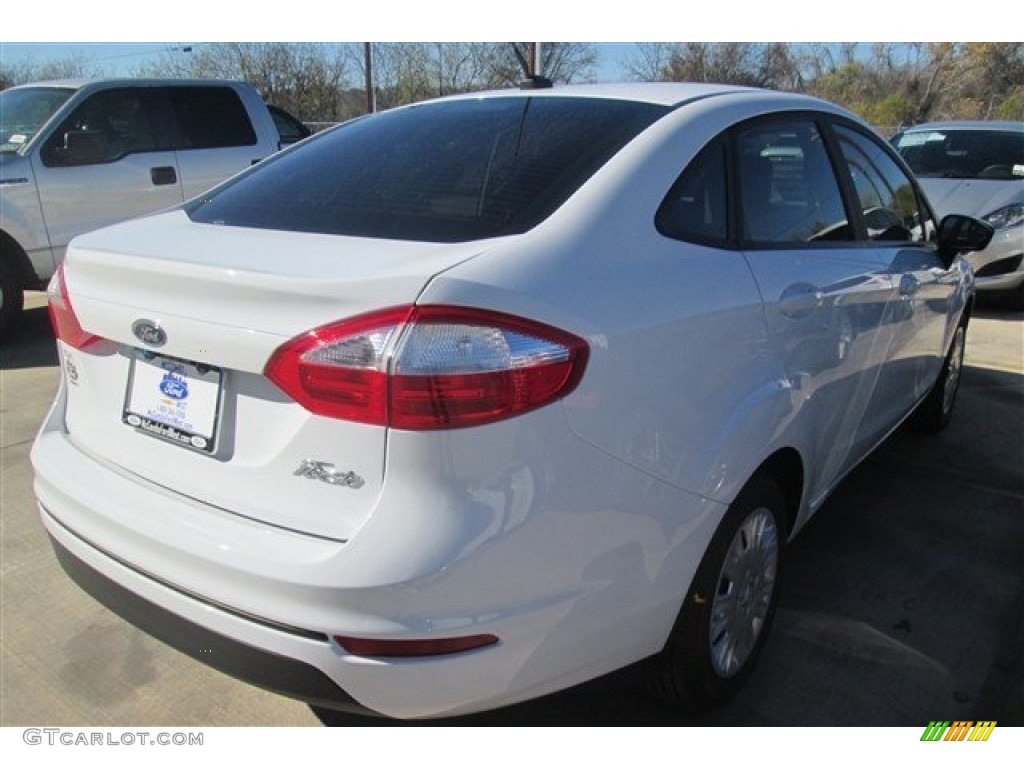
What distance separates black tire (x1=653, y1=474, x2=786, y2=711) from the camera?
2.12m

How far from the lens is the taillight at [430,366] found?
5.14ft

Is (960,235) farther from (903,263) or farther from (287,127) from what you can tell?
(287,127)

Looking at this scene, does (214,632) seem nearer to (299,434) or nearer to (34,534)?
(299,434)

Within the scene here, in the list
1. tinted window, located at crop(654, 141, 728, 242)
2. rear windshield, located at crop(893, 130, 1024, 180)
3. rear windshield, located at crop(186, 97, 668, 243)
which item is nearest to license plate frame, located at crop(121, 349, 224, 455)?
rear windshield, located at crop(186, 97, 668, 243)

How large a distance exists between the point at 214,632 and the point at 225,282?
744 millimetres

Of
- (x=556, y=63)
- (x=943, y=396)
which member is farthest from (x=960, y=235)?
(x=556, y=63)

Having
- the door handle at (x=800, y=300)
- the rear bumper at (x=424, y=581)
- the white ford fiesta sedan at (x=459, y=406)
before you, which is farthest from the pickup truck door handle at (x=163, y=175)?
the door handle at (x=800, y=300)

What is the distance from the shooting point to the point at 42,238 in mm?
6312

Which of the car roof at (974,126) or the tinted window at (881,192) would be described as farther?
the car roof at (974,126)

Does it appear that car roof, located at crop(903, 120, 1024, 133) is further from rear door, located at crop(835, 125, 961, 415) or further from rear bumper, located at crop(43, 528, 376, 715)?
rear bumper, located at crop(43, 528, 376, 715)

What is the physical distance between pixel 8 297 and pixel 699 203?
5.84 meters

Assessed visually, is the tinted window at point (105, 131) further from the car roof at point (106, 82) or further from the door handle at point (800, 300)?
the door handle at point (800, 300)

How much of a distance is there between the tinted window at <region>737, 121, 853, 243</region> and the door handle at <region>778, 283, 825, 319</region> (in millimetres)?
163

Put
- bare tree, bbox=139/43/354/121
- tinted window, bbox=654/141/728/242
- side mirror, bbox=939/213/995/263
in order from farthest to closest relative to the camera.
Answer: bare tree, bbox=139/43/354/121 < side mirror, bbox=939/213/995/263 < tinted window, bbox=654/141/728/242
